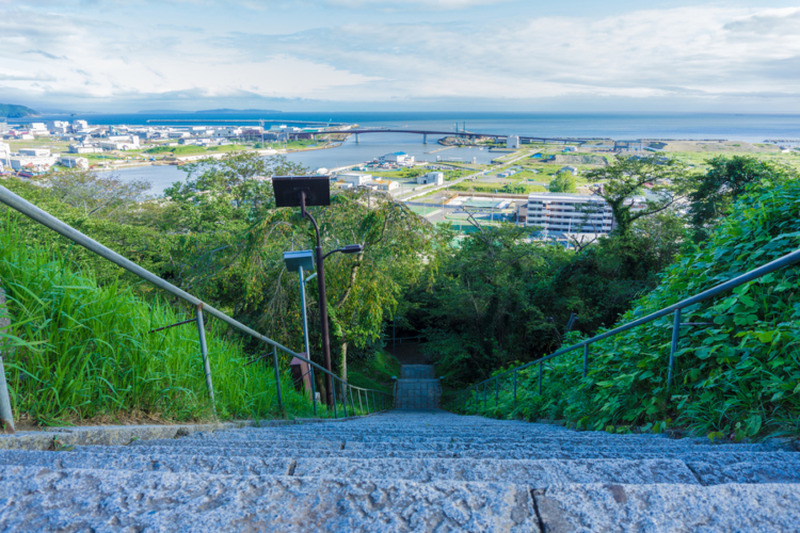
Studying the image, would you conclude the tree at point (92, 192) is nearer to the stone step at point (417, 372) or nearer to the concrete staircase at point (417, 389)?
the stone step at point (417, 372)

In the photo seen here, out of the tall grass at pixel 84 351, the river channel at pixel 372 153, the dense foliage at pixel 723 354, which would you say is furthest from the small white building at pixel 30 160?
the dense foliage at pixel 723 354

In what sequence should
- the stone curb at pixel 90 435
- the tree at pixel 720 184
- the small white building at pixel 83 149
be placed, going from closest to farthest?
the stone curb at pixel 90 435
the tree at pixel 720 184
the small white building at pixel 83 149

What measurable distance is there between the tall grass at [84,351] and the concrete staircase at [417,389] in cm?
→ 1478

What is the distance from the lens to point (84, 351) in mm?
2479

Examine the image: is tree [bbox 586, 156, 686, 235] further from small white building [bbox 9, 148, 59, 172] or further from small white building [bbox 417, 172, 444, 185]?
small white building [bbox 417, 172, 444, 185]

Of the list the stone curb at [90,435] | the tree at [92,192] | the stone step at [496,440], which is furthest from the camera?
the tree at [92,192]

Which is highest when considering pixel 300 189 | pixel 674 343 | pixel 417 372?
pixel 300 189

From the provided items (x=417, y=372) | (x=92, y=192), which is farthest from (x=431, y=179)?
(x=417, y=372)

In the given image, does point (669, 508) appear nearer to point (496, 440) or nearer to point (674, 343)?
point (496, 440)

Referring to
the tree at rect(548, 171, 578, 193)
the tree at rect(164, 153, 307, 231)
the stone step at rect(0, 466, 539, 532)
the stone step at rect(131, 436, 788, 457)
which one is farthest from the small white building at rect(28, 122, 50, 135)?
the stone step at rect(0, 466, 539, 532)

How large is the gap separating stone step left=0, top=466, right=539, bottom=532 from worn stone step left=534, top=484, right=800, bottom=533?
101 millimetres

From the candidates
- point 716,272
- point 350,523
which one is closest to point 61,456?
point 350,523

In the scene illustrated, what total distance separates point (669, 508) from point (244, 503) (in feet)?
3.69

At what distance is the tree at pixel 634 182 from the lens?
22828 millimetres
